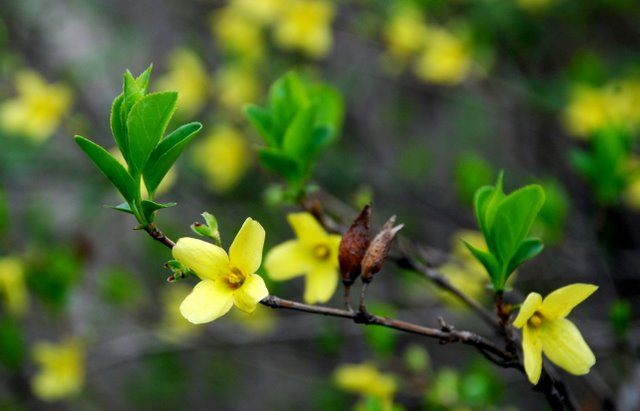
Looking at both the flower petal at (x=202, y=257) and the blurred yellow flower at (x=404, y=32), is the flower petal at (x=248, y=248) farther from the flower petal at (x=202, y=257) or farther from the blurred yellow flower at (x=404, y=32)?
the blurred yellow flower at (x=404, y=32)

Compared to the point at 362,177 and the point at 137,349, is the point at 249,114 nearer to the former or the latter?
the point at 137,349

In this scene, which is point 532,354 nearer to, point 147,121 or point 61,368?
point 147,121

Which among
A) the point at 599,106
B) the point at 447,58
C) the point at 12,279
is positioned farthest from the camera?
the point at 447,58

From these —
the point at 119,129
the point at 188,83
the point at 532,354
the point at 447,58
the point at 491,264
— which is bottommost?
the point at 532,354

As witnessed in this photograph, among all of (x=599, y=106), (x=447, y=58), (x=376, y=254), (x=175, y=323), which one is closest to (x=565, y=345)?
(x=376, y=254)

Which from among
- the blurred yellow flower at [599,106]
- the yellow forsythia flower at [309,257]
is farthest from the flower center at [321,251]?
the blurred yellow flower at [599,106]
